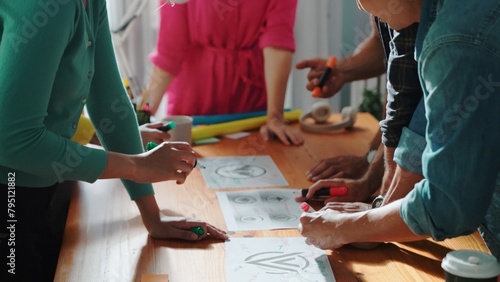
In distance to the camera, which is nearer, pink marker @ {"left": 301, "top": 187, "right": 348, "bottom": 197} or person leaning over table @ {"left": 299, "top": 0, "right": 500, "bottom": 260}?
person leaning over table @ {"left": 299, "top": 0, "right": 500, "bottom": 260}

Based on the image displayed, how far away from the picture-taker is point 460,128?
0.93m

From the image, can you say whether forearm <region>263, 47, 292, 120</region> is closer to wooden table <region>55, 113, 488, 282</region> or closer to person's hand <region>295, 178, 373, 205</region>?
wooden table <region>55, 113, 488, 282</region>

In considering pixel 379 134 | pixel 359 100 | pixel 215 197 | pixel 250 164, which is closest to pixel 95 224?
pixel 215 197

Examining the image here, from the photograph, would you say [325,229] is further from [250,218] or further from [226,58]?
[226,58]

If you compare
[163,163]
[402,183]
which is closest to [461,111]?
[402,183]

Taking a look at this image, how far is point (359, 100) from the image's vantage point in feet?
10.8

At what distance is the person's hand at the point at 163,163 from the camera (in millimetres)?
1271

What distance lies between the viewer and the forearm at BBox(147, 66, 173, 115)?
7.53ft

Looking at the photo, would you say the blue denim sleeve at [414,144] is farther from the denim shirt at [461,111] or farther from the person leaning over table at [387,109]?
the denim shirt at [461,111]

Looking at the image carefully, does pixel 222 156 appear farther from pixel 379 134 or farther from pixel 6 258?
pixel 6 258

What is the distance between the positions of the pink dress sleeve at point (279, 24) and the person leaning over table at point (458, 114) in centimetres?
125

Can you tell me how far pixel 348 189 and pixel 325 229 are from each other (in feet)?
1.15

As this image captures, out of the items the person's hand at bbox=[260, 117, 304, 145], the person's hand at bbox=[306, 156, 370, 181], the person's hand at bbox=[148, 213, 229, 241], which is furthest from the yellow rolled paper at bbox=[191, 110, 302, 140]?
the person's hand at bbox=[148, 213, 229, 241]

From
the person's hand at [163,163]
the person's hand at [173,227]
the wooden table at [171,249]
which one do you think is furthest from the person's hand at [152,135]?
the person's hand at [163,163]
